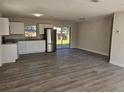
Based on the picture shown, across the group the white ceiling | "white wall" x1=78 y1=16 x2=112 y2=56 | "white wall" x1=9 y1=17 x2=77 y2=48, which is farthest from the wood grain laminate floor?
"white wall" x1=9 y1=17 x2=77 y2=48

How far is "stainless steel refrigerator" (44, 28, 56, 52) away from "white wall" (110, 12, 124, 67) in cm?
401

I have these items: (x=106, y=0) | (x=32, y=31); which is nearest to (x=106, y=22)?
(x=106, y=0)

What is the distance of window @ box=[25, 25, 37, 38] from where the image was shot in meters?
7.36

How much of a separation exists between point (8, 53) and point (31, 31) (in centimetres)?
289

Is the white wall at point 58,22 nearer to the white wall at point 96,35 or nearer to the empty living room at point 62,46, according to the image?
the empty living room at point 62,46

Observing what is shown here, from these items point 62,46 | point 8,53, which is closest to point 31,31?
point 62,46

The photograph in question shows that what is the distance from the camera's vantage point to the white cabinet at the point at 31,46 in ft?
21.9

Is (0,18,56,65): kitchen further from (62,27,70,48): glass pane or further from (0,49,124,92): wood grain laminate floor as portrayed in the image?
(0,49,124,92): wood grain laminate floor

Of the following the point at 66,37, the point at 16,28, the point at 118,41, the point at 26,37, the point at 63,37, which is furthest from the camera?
the point at 66,37

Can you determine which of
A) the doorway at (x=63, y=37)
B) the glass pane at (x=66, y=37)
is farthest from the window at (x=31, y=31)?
the glass pane at (x=66, y=37)

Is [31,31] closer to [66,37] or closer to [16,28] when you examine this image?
[16,28]

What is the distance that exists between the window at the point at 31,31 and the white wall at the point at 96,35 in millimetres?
3784

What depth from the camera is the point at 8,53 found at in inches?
195

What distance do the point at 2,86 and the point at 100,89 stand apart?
258cm
